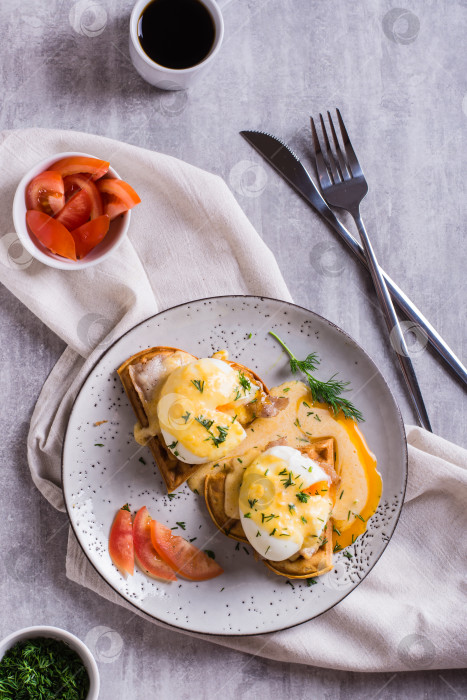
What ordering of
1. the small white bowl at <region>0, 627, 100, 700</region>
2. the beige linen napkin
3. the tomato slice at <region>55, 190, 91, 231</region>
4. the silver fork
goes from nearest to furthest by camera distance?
the small white bowl at <region>0, 627, 100, 700</region> < the tomato slice at <region>55, 190, 91, 231</region> < the beige linen napkin < the silver fork

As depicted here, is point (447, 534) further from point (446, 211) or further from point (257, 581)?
point (446, 211)

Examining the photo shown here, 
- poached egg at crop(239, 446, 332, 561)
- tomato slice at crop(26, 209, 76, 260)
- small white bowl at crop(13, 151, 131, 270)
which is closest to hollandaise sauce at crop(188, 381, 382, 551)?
poached egg at crop(239, 446, 332, 561)

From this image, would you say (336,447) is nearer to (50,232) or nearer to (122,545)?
(122,545)

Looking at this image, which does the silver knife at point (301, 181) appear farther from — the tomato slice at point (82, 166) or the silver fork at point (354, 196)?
the tomato slice at point (82, 166)

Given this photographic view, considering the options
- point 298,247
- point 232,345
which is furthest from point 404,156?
point 232,345

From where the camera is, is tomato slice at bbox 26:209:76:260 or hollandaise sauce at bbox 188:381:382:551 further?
hollandaise sauce at bbox 188:381:382:551

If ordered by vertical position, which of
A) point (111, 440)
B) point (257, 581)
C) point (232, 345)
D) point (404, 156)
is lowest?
point (257, 581)

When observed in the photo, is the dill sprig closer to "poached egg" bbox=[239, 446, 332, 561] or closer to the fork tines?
"poached egg" bbox=[239, 446, 332, 561]

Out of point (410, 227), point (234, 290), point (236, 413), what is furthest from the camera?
point (410, 227)
